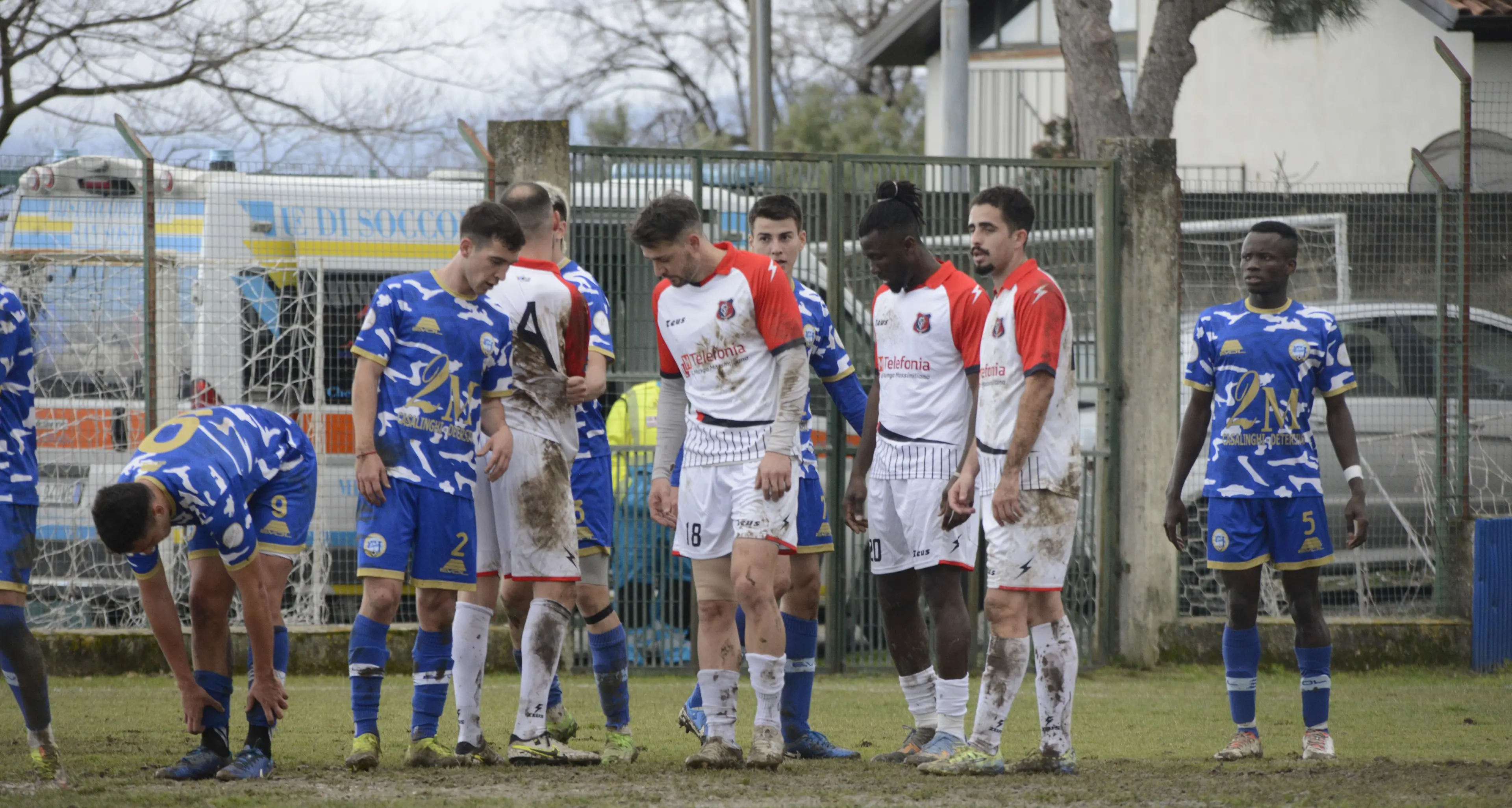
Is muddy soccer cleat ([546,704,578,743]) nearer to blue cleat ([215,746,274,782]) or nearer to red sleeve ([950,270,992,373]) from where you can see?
blue cleat ([215,746,274,782])

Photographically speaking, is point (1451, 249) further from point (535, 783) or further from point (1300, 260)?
point (535, 783)

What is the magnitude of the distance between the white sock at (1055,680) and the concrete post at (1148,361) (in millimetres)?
4571

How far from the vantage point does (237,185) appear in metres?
10.4

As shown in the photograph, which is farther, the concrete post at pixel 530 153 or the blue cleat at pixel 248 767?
the concrete post at pixel 530 153

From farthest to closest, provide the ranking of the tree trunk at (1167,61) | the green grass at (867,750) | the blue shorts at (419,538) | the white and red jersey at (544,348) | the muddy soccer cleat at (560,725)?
the tree trunk at (1167,61) < the muddy soccer cleat at (560,725) < the white and red jersey at (544,348) < the blue shorts at (419,538) < the green grass at (867,750)

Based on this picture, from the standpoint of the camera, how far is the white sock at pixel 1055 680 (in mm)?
5953

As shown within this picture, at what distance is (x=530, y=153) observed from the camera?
971 cm

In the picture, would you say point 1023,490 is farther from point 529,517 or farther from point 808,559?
point 529,517

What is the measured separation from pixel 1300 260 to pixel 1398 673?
2849mm

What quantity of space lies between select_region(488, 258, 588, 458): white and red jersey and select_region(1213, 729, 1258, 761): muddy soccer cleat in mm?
3087

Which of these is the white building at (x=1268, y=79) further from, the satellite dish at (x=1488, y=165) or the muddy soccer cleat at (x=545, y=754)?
the muddy soccer cleat at (x=545, y=754)

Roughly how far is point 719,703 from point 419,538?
1340 mm

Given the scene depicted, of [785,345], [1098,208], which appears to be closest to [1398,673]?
[1098,208]

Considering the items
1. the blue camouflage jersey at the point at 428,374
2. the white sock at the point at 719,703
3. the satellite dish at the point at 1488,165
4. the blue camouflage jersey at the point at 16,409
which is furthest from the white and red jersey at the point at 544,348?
the satellite dish at the point at 1488,165
